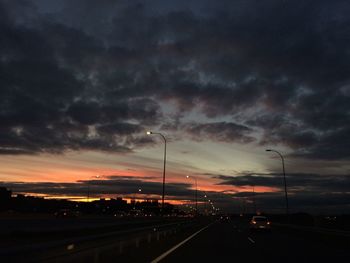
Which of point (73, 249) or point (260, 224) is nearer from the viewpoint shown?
point (73, 249)

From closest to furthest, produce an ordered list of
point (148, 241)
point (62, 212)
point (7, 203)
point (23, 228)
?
point (148, 241) < point (23, 228) < point (62, 212) < point (7, 203)

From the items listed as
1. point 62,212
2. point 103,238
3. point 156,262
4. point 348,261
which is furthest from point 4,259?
point 62,212

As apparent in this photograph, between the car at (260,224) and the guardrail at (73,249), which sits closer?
the guardrail at (73,249)

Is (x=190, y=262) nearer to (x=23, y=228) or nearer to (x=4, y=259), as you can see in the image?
(x=4, y=259)

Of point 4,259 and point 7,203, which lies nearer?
point 4,259

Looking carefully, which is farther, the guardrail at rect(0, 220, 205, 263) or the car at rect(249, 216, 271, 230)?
the car at rect(249, 216, 271, 230)

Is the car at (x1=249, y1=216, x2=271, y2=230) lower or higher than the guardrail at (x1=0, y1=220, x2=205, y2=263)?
higher

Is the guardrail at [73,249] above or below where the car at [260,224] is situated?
below

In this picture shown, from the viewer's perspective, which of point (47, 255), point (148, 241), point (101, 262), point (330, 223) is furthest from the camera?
point (330, 223)

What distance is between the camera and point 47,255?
13.6m

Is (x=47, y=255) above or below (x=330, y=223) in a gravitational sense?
below

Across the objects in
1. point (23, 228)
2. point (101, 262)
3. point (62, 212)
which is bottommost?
point (101, 262)

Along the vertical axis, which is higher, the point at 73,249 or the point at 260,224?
the point at 260,224

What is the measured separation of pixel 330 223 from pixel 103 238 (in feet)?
130
